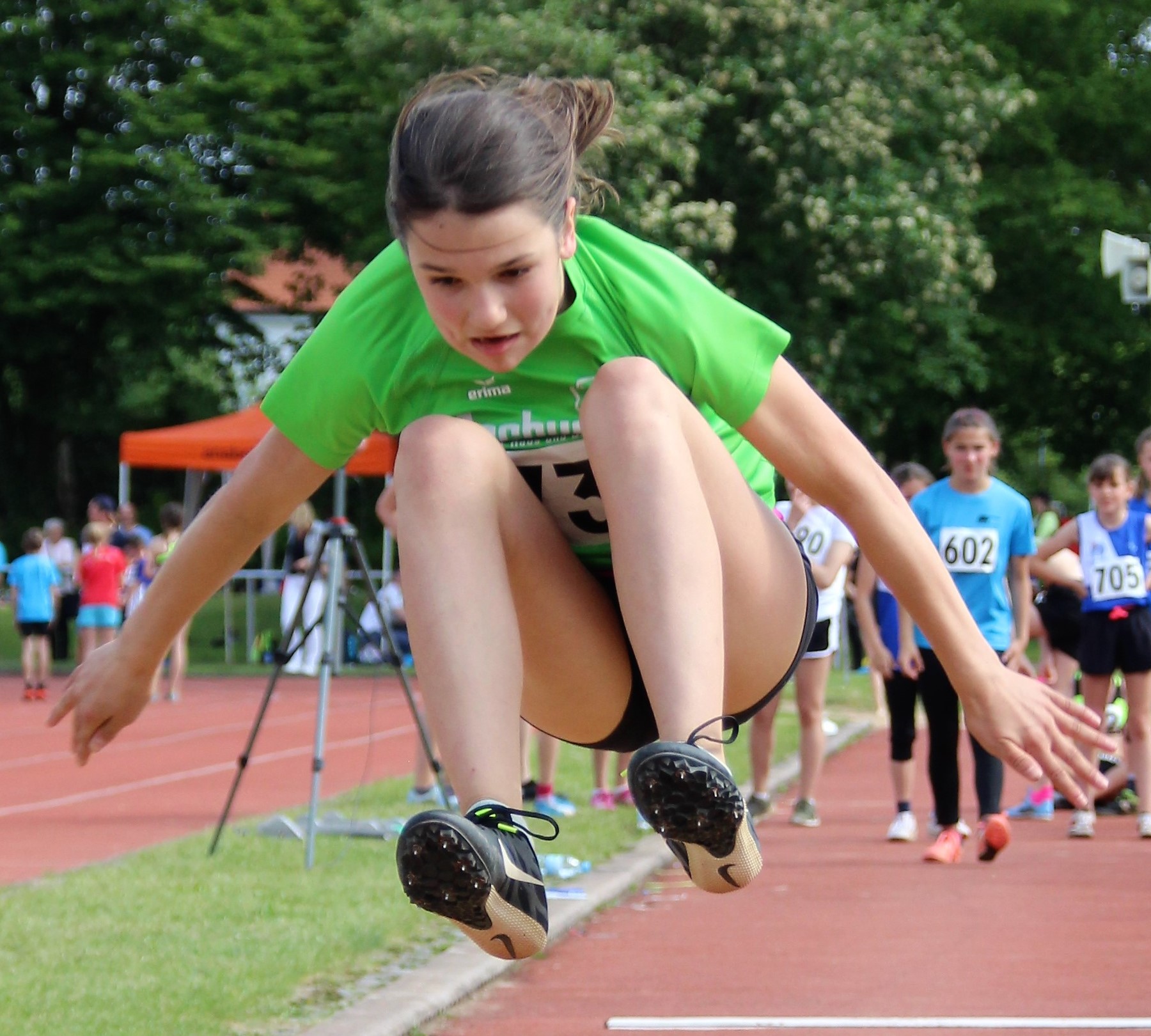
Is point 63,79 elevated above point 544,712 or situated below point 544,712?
above

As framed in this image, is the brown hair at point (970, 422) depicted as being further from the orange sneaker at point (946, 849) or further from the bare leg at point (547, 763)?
the bare leg at point (547, 763)

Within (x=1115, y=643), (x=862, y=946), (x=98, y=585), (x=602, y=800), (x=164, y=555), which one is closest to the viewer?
(x=862, y=946)

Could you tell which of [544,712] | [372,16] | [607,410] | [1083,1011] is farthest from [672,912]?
[372,16]

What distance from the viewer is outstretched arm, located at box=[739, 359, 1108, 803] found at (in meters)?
3.07

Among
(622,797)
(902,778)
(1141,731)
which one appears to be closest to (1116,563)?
(1141,731)

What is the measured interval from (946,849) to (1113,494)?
2.16m

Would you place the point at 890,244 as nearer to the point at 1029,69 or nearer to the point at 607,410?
the point at 1029,69

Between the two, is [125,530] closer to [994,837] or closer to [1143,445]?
[1143,445]

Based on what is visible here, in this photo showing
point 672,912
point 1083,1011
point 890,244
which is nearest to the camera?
point 1083,1011

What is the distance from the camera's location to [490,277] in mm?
2979

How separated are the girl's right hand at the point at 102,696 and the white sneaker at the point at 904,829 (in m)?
6.35

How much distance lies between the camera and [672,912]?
23.9 ft

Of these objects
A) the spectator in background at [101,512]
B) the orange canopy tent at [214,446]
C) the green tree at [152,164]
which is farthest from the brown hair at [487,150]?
the green tree at [152,164]

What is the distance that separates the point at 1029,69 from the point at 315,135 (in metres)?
11.2
